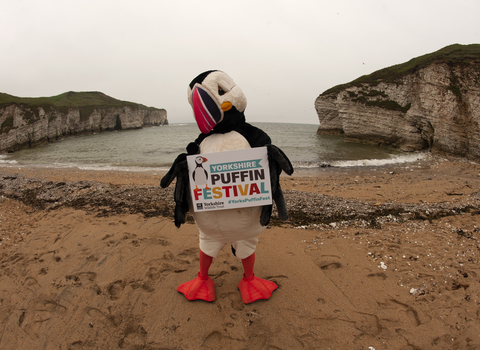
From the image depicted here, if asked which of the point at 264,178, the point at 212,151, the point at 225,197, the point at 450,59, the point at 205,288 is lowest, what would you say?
the point at 205,288

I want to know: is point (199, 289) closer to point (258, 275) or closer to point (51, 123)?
point (258, 275)

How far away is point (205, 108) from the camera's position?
95.5 inches

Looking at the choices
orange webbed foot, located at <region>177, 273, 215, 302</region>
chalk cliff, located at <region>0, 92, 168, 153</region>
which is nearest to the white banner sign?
orange webbed foot, located at <region>177, 273, 215, 302</region>

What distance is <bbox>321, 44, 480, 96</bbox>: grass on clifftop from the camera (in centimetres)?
1684

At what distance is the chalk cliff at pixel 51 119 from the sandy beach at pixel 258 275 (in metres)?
32.1

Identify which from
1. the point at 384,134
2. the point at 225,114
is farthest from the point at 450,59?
the point at 225,114

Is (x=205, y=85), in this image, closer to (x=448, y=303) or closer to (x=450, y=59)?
(x=448, y=303)

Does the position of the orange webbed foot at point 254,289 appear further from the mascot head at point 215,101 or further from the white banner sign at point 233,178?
the mascot head at point 215,101

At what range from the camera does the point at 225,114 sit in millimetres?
2520

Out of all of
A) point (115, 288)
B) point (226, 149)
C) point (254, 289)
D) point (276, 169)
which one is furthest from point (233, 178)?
point (115, 288)

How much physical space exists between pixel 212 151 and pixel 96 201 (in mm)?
4759

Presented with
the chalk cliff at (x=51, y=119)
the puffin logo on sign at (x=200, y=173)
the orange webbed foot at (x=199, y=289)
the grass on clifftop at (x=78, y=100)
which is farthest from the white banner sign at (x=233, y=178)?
the grass on clifftop at (x=78, y=100)

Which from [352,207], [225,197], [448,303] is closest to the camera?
[225,197]

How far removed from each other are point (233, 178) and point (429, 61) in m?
24.3
